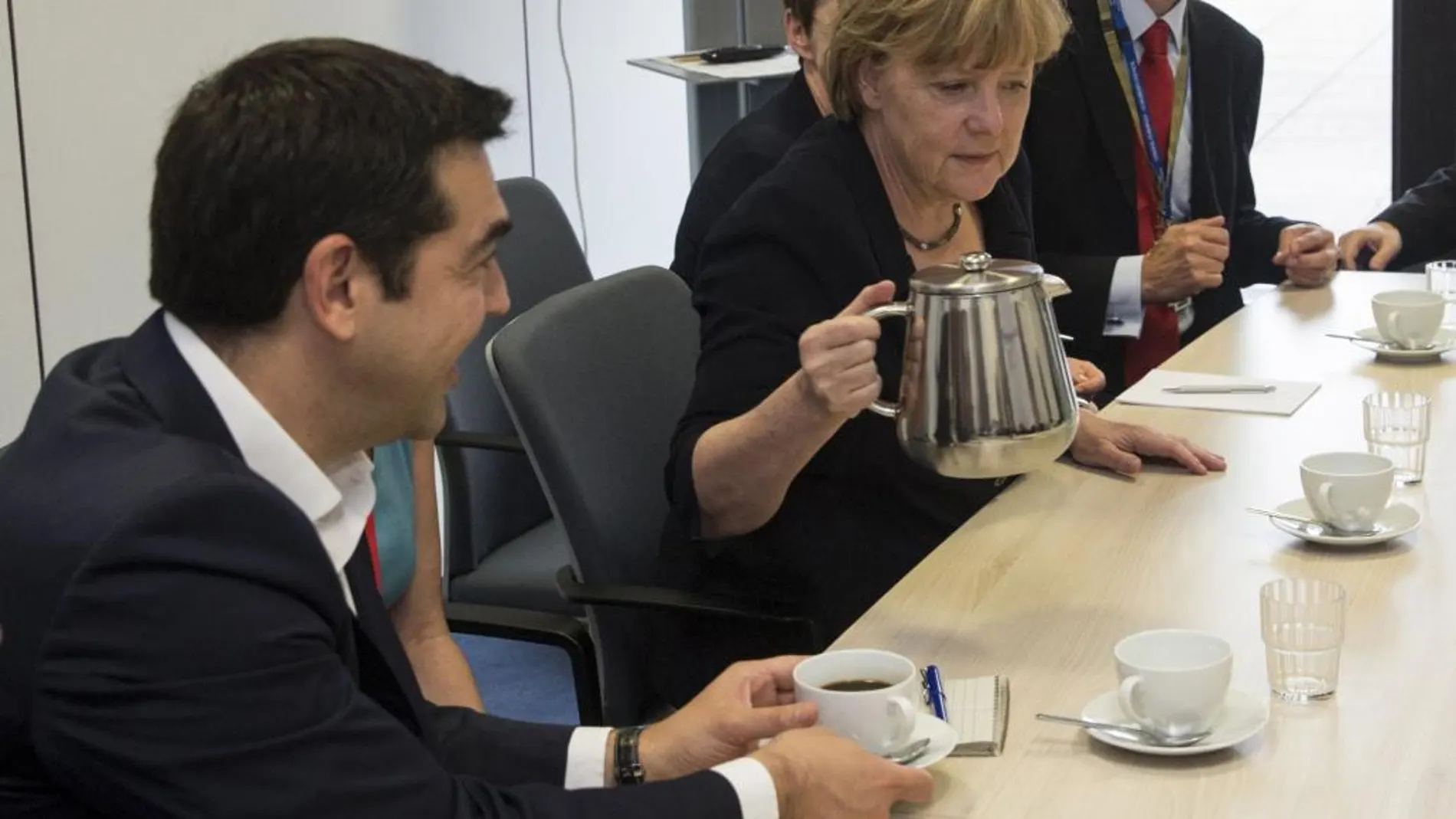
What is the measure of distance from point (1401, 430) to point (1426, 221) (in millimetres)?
1499

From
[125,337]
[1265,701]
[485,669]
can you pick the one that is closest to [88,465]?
[125,337]

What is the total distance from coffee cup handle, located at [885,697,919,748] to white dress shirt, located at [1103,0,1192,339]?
1.71 metres

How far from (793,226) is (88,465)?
1.08 m

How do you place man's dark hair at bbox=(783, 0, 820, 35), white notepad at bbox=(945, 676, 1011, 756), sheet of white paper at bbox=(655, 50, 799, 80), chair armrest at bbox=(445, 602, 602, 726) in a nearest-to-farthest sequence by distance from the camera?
1. white notepad at bbox=(945, 676, 1011, 756)
2. chair armrest at bbox=(445, 602, 602, 726)
3. man's dark hair at bbox=(783, 0, 820, 35)
4. sheet of white paper at bbox=(655, 50, 799, 80)

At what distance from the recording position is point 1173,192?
3195mm

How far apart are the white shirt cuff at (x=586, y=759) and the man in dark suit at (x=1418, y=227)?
2255 mm

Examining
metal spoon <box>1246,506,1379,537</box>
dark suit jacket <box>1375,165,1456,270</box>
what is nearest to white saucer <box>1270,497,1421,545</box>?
metal spoon <box>1246,506,1379,537</box>

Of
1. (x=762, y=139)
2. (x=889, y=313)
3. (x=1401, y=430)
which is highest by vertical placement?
(x=762, y=139)

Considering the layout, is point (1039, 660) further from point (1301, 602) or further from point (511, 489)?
point (511, 489)

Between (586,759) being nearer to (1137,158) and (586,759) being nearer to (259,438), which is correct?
(259,438)

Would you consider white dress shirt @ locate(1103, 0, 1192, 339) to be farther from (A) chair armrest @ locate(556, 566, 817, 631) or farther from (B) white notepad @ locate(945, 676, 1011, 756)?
(B) white notepad @ locate(945, 676, 1011, 756)

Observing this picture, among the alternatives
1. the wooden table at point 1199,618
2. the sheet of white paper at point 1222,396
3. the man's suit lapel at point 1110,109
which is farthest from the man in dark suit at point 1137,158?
the wooden table at point 1199,618

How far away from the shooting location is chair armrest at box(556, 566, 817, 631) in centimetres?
196

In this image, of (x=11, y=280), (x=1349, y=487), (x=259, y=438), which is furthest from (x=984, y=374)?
(x=11, y=280)
